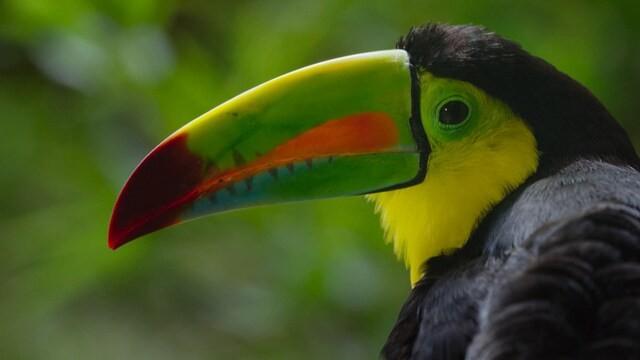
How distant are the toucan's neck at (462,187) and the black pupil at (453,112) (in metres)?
0.04

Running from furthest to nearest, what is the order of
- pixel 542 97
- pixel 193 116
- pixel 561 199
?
pixel 193 116 < pixel 542 97 < pixel 561 199

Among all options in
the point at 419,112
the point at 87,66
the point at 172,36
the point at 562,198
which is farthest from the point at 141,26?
the point at 562,198

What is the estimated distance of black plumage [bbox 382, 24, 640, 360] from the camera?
1.71 meters

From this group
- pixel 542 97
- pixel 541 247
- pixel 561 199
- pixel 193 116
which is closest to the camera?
pixel 541 247

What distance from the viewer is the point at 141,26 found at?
10.3 ft

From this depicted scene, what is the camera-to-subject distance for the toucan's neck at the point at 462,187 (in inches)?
84.7

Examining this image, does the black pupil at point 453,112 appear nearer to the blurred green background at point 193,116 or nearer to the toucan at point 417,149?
the toucan at point 417,149

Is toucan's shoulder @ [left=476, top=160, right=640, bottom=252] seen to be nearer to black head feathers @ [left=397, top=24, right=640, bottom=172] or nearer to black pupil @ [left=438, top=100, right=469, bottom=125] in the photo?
black head feathers @ [left=397, top=24, right=640, bottom=172]

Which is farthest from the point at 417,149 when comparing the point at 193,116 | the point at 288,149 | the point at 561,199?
the point at 193,116

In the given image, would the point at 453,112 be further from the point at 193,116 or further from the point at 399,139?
the point at 193,116

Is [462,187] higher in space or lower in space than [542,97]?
lower

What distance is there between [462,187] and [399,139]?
13 centimetres

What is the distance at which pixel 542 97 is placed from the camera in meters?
2.13

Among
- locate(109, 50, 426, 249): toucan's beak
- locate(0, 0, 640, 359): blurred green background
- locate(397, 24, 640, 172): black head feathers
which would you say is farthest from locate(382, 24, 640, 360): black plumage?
locate(0, 0, 640, 359): blurred green background
